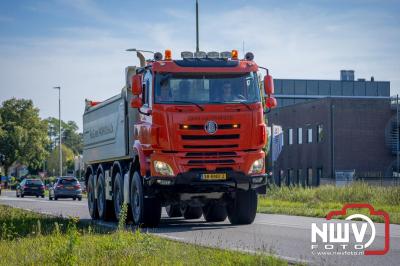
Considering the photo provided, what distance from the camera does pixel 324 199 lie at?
107ft

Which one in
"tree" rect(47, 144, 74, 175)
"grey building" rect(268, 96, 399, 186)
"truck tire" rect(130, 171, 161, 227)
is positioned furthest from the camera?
"tree" rect(47, 144, 74, 175)

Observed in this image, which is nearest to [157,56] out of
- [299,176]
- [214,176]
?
[214,176]

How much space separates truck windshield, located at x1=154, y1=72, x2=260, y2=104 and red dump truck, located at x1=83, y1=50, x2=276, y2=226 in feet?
0.07

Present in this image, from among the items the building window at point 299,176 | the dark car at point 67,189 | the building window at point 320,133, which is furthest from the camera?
the building window at point 299,176

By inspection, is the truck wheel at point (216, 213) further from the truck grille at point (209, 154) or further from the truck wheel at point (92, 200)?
the truck wheel at point (92, 200)

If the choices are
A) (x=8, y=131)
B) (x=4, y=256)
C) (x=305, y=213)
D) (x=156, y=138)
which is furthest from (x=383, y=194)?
(x=8, y=131)

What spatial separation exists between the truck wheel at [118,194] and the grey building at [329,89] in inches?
3310

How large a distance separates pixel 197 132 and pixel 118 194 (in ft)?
13.3

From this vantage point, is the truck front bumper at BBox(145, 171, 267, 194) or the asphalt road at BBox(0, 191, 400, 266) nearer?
the asphalt road at BBox(0, 191, 400, 266)

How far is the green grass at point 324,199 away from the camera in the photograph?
25.6m

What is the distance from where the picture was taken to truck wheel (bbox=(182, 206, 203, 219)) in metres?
22.1

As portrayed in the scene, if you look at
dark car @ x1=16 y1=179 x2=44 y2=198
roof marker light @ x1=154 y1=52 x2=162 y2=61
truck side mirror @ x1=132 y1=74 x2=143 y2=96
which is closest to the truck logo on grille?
truck side mirror @ x1=132 y1=74 x2=143 y2=96

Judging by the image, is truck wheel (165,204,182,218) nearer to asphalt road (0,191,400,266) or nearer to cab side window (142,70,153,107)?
asphalt road (0,191,400,266)

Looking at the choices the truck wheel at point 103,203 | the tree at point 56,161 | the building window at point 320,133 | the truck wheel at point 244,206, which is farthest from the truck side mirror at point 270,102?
the tree at point 56,161
